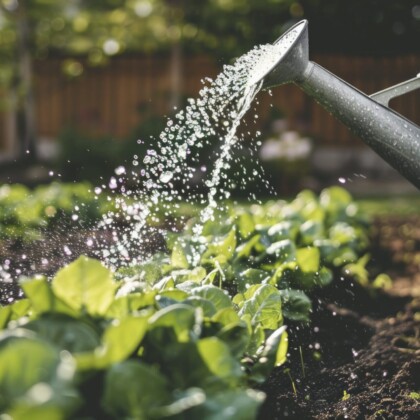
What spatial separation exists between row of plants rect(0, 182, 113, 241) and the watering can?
1712 mm

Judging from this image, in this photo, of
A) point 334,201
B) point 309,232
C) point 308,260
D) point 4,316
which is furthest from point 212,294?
point 334,201

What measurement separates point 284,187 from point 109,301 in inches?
291

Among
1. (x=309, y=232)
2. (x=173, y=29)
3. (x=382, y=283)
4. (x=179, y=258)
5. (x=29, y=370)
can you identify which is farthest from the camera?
(x=173, y=29)

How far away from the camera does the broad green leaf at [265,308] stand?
5.67ft

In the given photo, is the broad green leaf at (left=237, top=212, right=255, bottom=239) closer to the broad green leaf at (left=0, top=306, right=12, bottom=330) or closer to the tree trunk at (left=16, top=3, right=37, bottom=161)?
the broad green leaf at (left=0, top=306, right=12, bottom=330)

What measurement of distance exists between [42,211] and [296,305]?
1982 millimetres

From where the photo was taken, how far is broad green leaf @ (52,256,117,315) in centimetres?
129

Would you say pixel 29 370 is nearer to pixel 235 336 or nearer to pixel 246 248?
pixel 235 336

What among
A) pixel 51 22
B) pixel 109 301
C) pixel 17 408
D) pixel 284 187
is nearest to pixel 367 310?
pixel 109 301

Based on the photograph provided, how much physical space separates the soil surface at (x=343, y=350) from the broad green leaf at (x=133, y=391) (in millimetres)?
752

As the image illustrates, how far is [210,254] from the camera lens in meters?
2.43

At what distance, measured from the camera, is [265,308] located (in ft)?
5.68

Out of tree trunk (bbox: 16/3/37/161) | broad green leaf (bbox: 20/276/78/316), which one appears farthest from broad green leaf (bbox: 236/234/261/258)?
tree trunk (bbox: 16/3/37/161)

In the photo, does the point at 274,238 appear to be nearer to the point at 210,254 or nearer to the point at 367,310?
the point at 210,254
